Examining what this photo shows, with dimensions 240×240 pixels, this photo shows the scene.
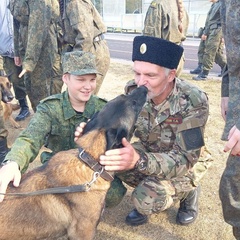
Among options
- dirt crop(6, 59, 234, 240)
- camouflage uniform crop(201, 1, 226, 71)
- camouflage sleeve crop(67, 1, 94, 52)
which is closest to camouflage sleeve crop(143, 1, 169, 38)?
camouflage sleeve crop(67, 1, 94, 52)

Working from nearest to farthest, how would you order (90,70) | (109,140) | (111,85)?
(109,140) → (90,70) → (111,85)

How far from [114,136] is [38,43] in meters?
2.54

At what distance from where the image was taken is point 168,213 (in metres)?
3.09

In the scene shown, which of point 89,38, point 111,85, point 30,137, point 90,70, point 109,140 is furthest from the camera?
point 111,85

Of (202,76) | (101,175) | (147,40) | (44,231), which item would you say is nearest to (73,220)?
(44,231)

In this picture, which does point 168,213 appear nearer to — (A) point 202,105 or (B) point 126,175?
(B) point 126,175

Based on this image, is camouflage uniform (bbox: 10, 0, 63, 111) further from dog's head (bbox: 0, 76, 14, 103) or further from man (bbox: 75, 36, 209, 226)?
man (bbox: 75, 36, 209, 226)

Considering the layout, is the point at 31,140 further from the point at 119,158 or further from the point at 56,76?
the point at 56,76

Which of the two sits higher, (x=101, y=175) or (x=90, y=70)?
(x=90, y=70)

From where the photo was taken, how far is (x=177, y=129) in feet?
8.42

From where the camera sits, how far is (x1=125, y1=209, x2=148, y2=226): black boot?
9.63 feet

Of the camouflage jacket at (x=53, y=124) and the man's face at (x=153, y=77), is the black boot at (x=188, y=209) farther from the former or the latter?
the camouflage jacket at (x=53, y=124)

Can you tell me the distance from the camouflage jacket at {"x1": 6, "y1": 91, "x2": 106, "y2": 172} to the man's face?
62 cm

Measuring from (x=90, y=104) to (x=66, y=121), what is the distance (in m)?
0.28
